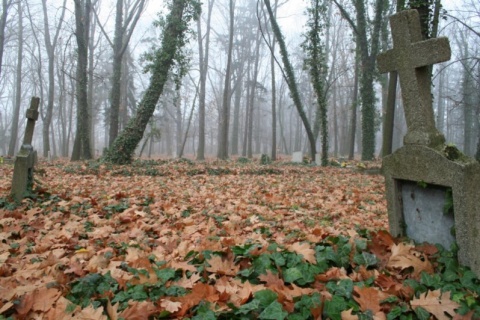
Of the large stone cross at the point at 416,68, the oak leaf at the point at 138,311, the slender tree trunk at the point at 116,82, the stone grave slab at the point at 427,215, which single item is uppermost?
the slender tree trunk at the point at 116,82

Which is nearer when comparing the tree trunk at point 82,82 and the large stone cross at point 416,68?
the large stone cross at point 416,68

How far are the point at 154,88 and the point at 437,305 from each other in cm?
1191

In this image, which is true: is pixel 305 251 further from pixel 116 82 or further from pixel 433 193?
pixel 116 82

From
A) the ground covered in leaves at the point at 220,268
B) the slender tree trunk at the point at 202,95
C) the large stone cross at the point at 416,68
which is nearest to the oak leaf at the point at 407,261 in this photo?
the ground covered in leaves at the point at 220,268

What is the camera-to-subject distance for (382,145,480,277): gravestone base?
9.50ft

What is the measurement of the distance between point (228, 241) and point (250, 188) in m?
4.00

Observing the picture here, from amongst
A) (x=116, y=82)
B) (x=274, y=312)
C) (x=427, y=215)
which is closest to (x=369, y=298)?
(x=274, y=312)

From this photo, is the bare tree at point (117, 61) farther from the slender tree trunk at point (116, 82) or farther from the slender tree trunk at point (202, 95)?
the slender tree trunk at point (202, 95)

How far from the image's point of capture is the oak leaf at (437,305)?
2322 millimetres

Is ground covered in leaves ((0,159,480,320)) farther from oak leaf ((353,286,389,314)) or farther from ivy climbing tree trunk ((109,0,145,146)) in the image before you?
ivy climbing tree trunk ((109,0,145,146))

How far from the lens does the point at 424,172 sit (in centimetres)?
330

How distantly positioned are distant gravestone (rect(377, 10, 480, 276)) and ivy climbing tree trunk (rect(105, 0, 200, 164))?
33.0 feet

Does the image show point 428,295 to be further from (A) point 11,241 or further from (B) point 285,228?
(A) point 11,241

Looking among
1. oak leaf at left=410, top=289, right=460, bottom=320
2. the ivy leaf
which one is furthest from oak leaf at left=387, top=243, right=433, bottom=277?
the ivy leaf
